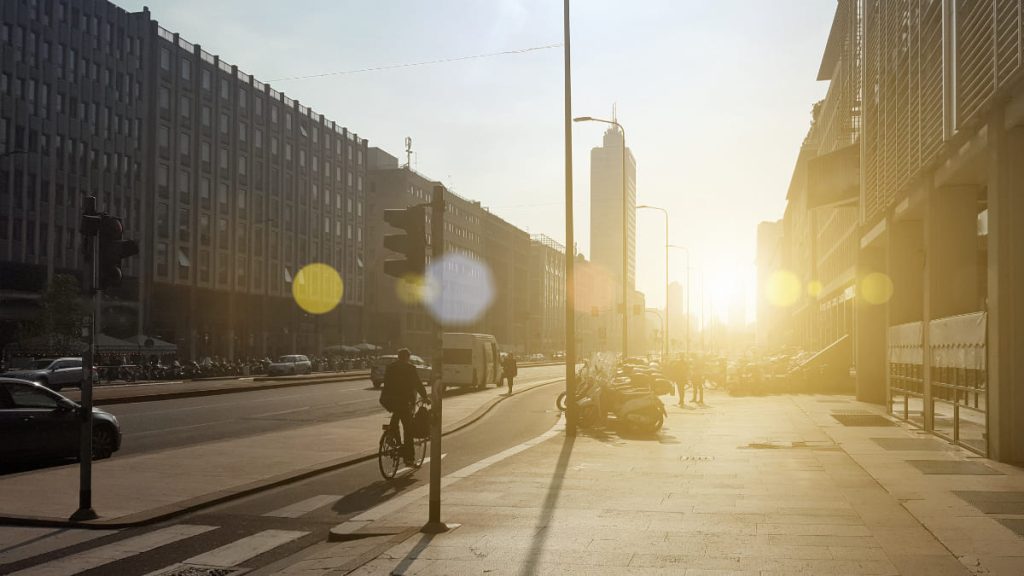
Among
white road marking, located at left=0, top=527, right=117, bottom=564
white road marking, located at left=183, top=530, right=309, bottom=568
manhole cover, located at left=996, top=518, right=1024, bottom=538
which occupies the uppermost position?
manhole cover, located at left=996, top=518, right=1024, bottom=538

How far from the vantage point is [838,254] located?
178 feet

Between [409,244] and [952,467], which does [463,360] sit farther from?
[409,244]

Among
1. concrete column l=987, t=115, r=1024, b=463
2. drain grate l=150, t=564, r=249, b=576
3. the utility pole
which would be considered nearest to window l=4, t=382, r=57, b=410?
drain grate l=150, t=564, r=249, b=576

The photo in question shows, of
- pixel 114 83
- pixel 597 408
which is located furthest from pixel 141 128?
pixel 597 408

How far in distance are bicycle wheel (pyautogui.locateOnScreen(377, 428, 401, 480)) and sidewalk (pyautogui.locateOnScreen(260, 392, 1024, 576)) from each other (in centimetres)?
80

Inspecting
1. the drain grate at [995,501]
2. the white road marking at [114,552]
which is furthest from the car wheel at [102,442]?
the drain grate at [995,501]

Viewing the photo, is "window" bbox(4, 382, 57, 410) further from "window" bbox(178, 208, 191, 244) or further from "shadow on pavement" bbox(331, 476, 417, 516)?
"window" bbox(178, 208, 191, 244)

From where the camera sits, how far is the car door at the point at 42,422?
13.9 metres

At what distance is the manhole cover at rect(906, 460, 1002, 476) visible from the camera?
1332 cm

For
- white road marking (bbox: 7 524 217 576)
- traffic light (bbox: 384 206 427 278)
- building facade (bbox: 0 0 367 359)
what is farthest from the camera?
building facade (bbox: 0 0 367 359)

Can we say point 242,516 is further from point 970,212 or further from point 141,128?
point 141,128

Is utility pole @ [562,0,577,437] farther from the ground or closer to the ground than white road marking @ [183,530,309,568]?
farther from the ground

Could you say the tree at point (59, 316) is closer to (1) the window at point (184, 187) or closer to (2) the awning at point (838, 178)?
(1) the window at point (184, 187)

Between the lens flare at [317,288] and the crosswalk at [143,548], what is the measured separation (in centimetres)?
7448
